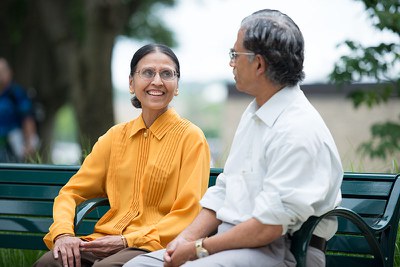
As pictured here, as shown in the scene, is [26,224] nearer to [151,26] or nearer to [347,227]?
[347,227]

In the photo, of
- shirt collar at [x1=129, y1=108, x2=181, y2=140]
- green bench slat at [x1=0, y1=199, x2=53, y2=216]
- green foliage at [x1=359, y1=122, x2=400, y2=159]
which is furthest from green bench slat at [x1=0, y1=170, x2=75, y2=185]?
green foliage at [x1=359, y1=122, x2=400, y2=159]

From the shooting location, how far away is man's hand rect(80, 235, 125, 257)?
4.16m

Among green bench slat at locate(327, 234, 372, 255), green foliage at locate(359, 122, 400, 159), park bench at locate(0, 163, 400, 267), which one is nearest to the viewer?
park bench at locate(0, 163, 400, 267)

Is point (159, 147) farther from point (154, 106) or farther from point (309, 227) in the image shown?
point (309, 227)

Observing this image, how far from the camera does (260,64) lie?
365 cm

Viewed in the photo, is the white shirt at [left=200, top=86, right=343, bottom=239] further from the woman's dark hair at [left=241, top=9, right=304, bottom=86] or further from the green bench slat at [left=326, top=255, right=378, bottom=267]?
the green bench slat at [left=326, top=255, right=378, bottom=267]

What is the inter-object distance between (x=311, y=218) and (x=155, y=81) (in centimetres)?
117

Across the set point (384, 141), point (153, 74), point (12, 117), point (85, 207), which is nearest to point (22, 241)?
point (85, 207)

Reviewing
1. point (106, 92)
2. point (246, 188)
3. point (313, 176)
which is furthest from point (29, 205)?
point (106, 92)

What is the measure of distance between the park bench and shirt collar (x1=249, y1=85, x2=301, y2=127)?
1.46ft

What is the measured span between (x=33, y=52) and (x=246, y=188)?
1772 cm

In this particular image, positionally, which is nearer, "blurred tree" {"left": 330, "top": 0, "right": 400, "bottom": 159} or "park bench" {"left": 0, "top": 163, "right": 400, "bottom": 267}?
"park bench" {"left": 0, "top": 163, "right": 400, "bottom": 267}

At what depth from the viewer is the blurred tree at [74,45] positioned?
1138cm

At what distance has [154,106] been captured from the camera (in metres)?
4.35
